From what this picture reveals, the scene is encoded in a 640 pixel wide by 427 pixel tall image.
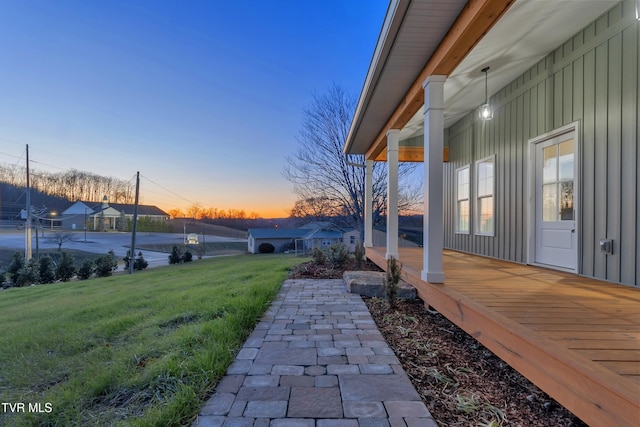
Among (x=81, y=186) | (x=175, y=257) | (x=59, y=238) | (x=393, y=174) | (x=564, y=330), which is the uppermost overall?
(x=81, y=186)

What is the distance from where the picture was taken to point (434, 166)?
312 cm

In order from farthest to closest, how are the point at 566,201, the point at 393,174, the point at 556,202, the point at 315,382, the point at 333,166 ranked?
the point at 333,166 → the point at 393,174 → the point at 556,202 → the point at 566,201 → the point at 315,382

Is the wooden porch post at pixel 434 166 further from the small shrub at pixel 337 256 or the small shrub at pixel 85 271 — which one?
the small shrub at pixel 85 271

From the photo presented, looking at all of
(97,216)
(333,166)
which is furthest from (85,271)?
(97,216)

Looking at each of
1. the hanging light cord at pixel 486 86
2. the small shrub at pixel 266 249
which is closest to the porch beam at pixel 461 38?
the hanging light cord at pixel 486 86

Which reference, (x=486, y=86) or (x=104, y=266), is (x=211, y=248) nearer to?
(x=104, y=266)

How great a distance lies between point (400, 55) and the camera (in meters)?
3.17

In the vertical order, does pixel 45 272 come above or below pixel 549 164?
below

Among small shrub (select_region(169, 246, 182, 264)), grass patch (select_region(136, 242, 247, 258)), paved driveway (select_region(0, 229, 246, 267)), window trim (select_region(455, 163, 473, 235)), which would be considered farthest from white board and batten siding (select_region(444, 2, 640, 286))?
grass patch (select_region(136, 242, 247, 258))

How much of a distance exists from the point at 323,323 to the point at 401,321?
889mm

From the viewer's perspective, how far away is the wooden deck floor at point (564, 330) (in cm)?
121

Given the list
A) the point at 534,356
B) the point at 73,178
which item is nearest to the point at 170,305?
the point at 534,356

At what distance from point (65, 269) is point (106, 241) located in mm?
21436

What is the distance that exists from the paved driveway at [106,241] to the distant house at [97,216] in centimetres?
Answer: 226
